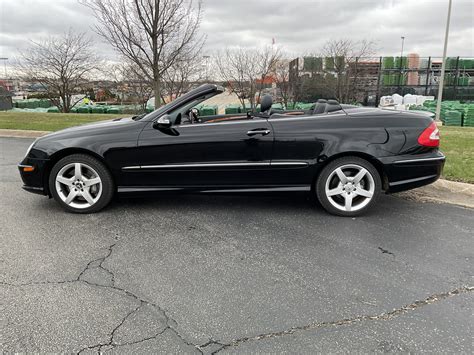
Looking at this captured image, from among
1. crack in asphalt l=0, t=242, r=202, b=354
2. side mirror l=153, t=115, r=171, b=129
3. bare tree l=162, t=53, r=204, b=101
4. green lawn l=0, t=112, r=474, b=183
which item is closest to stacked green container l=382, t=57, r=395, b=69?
bare tree l=162, t=53, r=204, b=101

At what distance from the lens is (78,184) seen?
154 inches

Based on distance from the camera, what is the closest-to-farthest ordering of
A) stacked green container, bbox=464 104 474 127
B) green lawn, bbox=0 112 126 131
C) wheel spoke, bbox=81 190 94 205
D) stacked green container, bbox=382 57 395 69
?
Result: wheel spoke, bbox=81 190 94 205 < green lawn, bbox=0 112 126 131 < stacked green container, bbox=464 104 474 127 < stacked green container, bbox=382 57 395 69

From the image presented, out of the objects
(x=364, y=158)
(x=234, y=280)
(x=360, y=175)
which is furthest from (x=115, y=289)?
(x=364, y=158)

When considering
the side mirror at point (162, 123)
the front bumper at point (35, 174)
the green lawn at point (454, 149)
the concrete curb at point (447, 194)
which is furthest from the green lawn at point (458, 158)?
the front bumper at point (35, 174)

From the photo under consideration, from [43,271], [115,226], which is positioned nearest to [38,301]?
[43,271]

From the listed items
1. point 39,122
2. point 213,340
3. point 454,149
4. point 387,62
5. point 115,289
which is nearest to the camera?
point 213,340

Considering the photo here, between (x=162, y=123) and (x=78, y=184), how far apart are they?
46.6 inches

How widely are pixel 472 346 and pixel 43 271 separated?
299cm

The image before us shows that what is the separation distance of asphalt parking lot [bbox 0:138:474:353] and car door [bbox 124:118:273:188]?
1.60 ft

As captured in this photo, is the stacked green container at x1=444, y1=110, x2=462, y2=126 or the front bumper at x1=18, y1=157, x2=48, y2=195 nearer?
the front bumper at x1=18, y1=157, x2=48, y2=195

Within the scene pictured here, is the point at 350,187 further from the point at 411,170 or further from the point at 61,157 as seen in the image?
the point at 61,157

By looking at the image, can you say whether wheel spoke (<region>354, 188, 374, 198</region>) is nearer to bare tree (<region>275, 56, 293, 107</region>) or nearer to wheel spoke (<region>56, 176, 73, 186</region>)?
wheel spoke (<region>56, 176, 73, 186</region>)

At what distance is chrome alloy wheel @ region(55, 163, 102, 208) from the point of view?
3885 mm

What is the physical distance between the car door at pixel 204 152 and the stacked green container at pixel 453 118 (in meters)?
17.3
